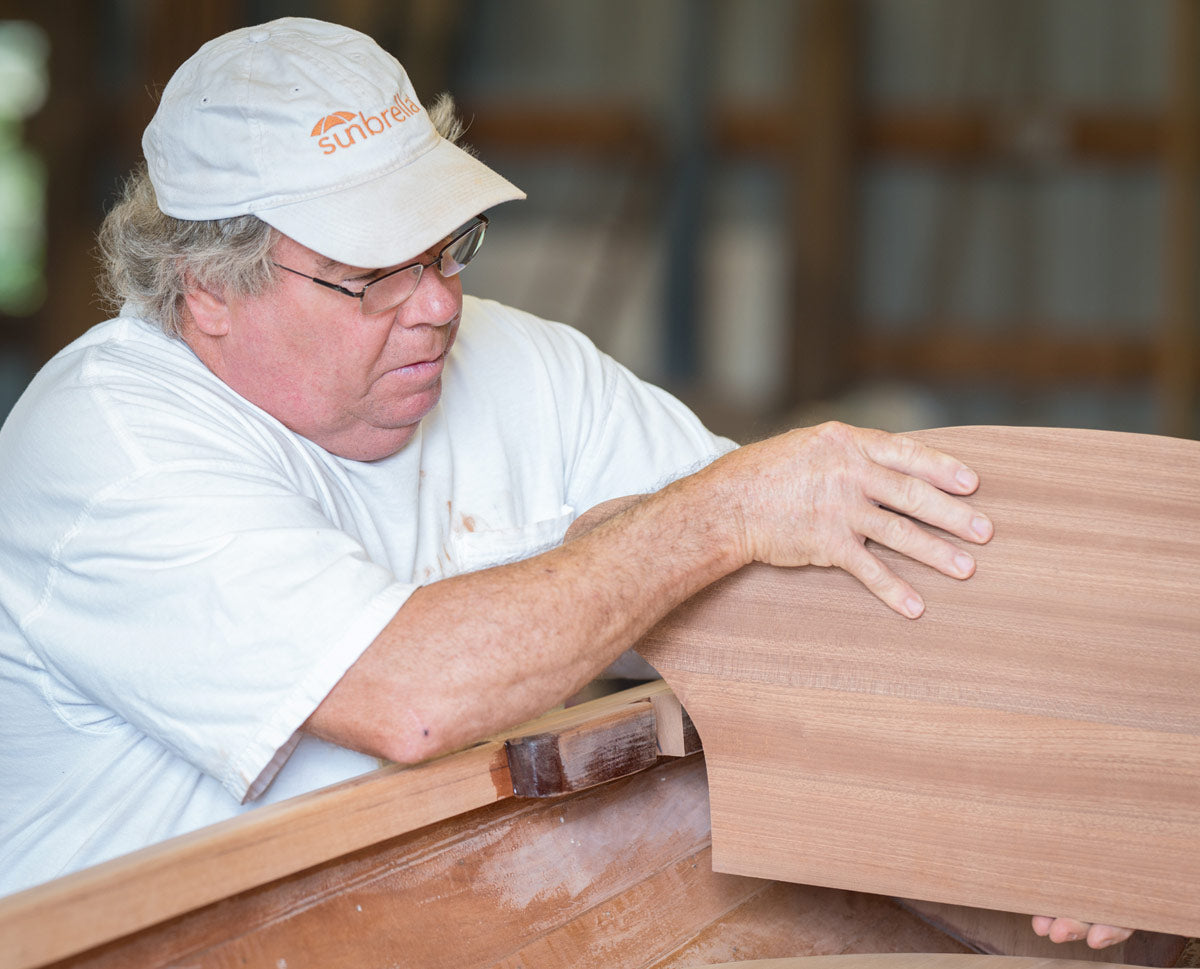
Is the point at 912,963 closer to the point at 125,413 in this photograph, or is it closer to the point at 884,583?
the point at 884,583

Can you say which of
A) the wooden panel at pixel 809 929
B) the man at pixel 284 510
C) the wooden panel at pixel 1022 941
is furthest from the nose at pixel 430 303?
the wooden panel at pixel 1022 941

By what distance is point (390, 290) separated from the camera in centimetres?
122

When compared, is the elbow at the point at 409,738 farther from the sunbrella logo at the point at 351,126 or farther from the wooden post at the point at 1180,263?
the wooden post at the point at 1180,263

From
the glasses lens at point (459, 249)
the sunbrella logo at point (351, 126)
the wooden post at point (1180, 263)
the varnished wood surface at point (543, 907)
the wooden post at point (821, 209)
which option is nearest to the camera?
the varnished wood surface at point (543, 907)

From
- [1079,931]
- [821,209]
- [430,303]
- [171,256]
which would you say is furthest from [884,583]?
[821,209]

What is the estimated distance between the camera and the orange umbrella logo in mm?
1162

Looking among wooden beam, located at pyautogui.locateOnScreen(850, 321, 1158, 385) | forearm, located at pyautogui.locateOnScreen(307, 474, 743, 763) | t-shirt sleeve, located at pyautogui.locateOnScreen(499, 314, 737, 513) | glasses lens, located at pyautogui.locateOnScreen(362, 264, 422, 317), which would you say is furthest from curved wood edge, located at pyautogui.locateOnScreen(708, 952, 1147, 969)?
wooden beam, located at pyautogui.locateOnScreen(850, 321, 1158, 385)

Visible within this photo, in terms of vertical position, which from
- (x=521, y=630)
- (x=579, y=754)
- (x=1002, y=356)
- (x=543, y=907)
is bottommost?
(x=1002, y=356)

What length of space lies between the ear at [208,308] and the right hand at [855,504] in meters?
0.50

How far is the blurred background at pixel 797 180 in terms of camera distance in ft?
17.1

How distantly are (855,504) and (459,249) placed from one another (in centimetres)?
47

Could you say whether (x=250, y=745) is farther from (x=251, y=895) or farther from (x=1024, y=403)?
(x=1024, y=403)

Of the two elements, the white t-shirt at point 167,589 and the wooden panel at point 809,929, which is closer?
the white t-shirt at point 167,589

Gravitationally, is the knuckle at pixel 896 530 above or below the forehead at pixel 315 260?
below
